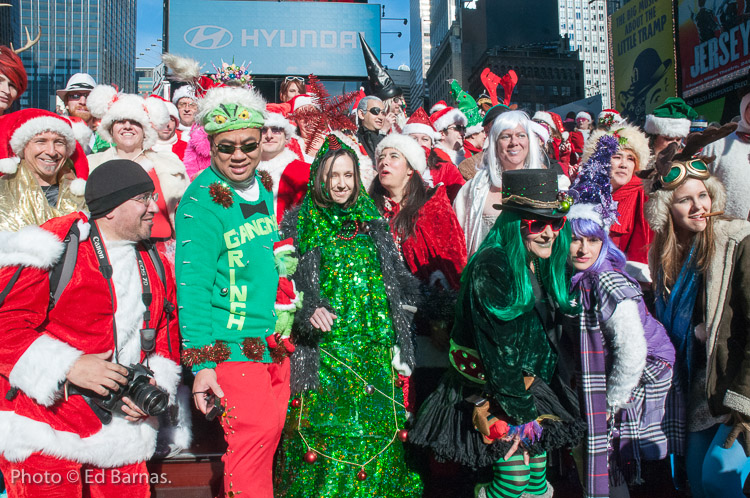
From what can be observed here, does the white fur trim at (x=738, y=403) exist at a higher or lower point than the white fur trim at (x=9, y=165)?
lower

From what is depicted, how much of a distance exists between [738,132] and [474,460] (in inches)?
162

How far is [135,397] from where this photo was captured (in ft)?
8.32

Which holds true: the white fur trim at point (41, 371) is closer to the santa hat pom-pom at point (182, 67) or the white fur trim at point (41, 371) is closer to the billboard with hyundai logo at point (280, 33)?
the santa hat pom-pom at point (182, 67)

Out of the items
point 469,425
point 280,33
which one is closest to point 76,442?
point 469,425

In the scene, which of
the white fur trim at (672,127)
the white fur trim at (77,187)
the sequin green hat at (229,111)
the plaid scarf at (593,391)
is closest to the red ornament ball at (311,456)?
the plaid scarf at (593,391)

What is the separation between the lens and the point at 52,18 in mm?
115875

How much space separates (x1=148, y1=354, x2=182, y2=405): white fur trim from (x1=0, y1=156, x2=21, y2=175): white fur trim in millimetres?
1976

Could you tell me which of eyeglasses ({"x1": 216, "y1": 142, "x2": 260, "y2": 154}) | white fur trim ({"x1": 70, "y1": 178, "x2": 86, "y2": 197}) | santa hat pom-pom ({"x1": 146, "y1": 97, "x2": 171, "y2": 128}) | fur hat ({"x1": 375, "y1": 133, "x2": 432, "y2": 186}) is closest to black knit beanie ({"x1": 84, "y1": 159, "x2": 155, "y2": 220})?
eyeglasses ({"x1": 216, "y1": 142, "x2": 260, "y2": 154})

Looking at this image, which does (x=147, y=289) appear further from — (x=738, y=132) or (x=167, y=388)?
(x=738, y=132)

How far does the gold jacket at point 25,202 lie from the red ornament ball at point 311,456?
2.37m

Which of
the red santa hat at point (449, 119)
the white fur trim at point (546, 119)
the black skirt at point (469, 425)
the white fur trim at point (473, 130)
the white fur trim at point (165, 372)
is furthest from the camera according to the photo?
the white fur trim at point (546, 119)

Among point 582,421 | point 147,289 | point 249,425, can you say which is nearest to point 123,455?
point 249,425

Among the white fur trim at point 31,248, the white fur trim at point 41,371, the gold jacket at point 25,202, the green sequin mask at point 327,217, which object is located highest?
the gold jacket at point 25,202

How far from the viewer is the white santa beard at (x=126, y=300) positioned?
2.75m
